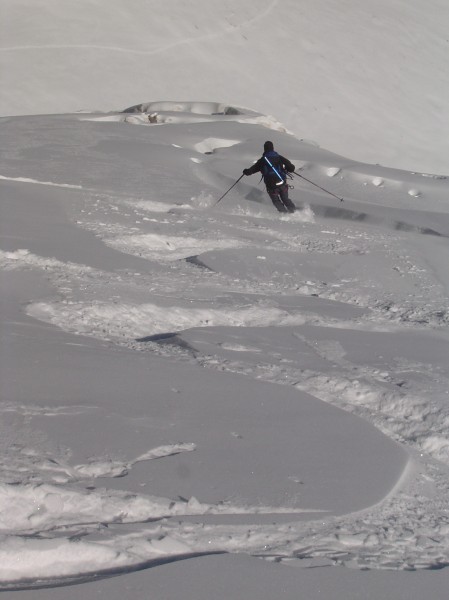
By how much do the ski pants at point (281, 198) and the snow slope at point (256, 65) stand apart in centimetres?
1054

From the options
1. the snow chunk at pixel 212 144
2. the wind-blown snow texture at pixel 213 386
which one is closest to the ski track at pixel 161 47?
the snow chunk at pixel 212 144

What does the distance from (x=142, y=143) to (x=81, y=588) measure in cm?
1021

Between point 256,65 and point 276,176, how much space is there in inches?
583

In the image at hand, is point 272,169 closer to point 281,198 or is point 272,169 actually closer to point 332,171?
point 281,198

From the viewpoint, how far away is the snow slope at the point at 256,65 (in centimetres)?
2102

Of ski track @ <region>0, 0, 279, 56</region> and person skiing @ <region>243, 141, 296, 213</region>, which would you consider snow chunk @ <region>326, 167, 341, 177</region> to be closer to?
person skiing @ <region>243, 141, 296, 213</region>

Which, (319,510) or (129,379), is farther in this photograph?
(129,379)

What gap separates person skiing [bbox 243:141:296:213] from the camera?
9523 mm

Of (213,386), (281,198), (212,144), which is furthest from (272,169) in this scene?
(213,386)

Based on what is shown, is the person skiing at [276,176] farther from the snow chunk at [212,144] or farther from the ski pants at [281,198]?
the snow chunk at [212,144]

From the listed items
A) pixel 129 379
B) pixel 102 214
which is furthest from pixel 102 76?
pixel 129 379

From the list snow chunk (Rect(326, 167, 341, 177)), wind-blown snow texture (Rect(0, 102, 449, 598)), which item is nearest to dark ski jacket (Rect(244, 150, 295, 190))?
wind-blown snow texture (Rect(0, 102, 449, 598))

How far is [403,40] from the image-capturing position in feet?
86.4

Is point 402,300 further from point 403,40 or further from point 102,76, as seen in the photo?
point 403,40
